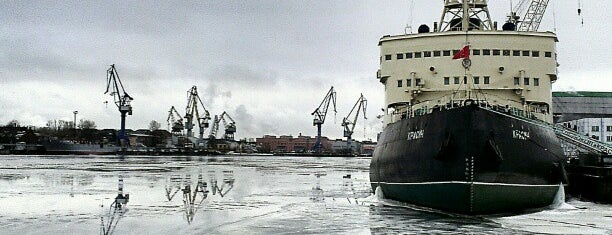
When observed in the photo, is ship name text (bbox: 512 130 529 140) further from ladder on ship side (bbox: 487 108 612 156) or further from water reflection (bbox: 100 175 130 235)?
water reflection (bbox: 100 175 130 235)

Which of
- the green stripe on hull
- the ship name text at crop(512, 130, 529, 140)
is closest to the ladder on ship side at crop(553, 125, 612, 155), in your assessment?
the green stripe on hull

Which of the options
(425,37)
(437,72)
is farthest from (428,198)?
(425,37)

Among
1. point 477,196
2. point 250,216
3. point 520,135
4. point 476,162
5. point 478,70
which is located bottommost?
point 250,216

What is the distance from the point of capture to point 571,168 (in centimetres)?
3009

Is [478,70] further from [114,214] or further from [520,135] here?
[114,214]

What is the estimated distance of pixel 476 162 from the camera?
17.9 metres

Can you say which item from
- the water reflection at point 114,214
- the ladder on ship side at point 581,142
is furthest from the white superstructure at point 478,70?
the water reflection at point 114,214

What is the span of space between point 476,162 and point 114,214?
37.5ft

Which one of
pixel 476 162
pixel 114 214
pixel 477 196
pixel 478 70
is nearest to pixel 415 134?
pixel 476 162

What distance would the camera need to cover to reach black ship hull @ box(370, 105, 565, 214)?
18.0 meters

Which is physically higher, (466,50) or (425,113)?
(466,50)

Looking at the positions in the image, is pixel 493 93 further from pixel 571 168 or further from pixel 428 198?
pixel 571 168

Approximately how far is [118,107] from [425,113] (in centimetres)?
14303

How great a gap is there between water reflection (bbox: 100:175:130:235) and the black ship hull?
9772 mm
